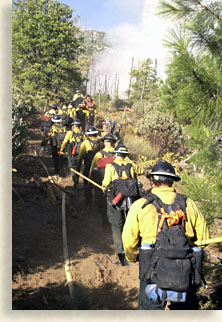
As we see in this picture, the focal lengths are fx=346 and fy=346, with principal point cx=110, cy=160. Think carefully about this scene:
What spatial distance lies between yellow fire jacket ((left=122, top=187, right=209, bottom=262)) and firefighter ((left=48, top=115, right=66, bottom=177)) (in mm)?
7225

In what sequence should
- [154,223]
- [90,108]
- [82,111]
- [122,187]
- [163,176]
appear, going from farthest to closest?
[82,111] < [90,108] < [122,187] < [163,176] < [154,223]

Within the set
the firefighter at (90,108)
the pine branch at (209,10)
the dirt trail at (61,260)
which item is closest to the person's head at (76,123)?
the dirt trail at (61,260)

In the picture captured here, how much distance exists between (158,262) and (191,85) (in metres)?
2.12

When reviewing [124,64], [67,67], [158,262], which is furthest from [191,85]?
[124,64]

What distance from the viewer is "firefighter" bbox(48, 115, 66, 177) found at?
10576 mm

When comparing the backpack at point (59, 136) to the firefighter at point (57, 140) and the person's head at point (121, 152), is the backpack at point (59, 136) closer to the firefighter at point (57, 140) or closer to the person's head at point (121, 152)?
the firefighter at point (57, 140)

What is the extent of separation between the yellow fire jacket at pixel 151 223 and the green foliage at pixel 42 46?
1748 cm

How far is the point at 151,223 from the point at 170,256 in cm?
37

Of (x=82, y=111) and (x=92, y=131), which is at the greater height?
(x=82, y=111)

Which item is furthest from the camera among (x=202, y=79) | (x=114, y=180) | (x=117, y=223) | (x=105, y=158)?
(x=105, y=158)

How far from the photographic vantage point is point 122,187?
5.59 metres

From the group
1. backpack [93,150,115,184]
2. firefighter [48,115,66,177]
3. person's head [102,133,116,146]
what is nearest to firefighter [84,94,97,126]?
firefighter [48,115,66,177]

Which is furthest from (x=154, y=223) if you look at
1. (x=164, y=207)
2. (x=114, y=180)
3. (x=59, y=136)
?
(x=59, y=136)

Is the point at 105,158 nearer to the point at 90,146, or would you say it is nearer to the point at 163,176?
the point at 90,146
